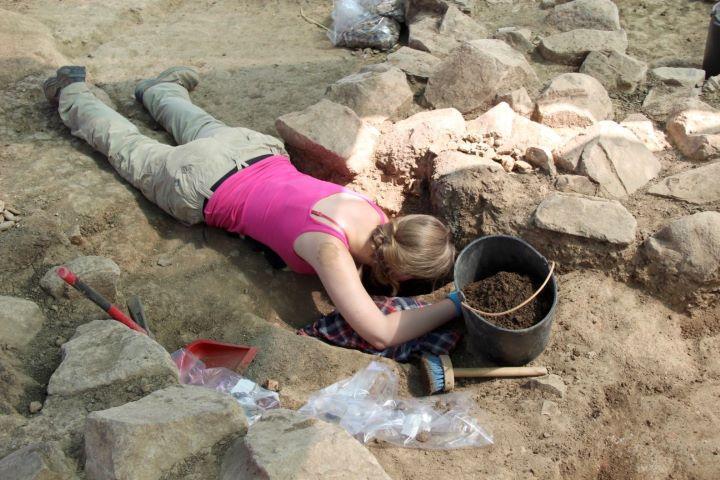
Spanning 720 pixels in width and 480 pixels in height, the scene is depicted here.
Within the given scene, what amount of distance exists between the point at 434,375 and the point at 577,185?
4.04 ft

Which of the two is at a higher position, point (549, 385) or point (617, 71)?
point (617, 71)

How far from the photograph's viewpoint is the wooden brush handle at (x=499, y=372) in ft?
8.77

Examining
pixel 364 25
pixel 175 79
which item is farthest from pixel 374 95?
pixel 364 25

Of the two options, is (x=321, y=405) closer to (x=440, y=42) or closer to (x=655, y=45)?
(x=440, y=42)

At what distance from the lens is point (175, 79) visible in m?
4.31

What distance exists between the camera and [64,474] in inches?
73.2

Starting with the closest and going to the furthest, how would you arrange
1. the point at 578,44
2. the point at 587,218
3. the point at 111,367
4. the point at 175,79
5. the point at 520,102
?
the point at 111,367 → the point at 587,218 → the point at 520,102 → the point at 175,79 → the point at 578,44

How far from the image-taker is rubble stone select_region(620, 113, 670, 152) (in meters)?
3.50

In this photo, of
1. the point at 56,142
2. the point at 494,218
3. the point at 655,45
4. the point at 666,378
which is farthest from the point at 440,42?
the point at 666,378

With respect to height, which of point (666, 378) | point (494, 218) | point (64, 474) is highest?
point (64, 474)

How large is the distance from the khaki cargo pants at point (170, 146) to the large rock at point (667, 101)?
2.10 meters

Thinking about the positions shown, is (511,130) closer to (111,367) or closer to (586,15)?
(586,15)

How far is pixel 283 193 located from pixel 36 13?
334 cm

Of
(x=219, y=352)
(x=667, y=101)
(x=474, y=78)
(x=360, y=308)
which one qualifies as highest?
(x=474, y=78)
